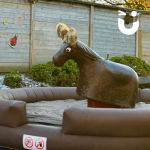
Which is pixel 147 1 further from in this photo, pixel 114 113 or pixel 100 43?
pixel 114 113

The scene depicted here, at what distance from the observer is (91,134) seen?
295 centimetres

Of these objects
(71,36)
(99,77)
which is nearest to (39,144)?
(99,77)

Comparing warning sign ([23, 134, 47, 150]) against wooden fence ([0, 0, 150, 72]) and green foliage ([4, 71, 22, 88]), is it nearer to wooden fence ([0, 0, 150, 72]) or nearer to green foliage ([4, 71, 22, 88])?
green foliage ([4, 71, 22, 88])

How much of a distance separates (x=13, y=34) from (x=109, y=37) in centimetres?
340

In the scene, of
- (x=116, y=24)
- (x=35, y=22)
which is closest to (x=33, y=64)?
(x=35, y=22)

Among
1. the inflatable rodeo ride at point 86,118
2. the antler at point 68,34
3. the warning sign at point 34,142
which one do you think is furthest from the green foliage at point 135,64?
the warning sign at point 34,142

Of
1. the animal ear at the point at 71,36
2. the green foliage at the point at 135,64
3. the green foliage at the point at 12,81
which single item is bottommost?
the green foliage at the point at 12,81

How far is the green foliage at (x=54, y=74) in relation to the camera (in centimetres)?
718

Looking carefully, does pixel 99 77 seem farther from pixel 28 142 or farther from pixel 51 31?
pixel 51 31

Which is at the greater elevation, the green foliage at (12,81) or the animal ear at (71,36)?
the animal ear at (71,36)

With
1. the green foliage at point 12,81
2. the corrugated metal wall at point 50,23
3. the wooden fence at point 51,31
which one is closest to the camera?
the green foliage at point 12,81

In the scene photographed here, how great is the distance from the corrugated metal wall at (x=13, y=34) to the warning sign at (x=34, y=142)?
15.5 ft

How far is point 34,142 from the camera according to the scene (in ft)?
10.0

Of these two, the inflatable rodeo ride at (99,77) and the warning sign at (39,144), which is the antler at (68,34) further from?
the warning sign at (39,144)
